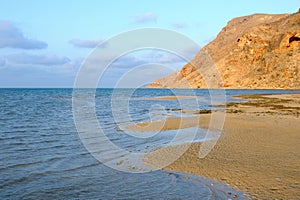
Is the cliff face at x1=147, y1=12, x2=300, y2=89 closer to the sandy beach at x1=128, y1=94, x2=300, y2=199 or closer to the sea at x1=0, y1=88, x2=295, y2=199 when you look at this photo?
the sandy beach at x1=128, y1=94, x2=300, y2=199

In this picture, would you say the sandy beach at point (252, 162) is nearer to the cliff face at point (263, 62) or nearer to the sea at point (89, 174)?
the sea at point (89, 174)

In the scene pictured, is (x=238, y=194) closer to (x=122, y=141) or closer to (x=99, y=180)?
(x=99, y=180)

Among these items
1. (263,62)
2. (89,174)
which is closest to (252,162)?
(89,174)

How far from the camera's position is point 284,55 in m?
111

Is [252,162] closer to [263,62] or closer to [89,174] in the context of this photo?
[89,174]

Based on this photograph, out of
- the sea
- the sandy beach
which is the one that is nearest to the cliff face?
the sandy beach

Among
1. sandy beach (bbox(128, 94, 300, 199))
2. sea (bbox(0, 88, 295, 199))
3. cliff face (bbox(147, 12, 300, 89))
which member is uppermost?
cliff face (bbox(147, 12, 300, 89))

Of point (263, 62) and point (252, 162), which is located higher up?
point (263, 62)

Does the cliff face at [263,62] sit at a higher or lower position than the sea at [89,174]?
higher

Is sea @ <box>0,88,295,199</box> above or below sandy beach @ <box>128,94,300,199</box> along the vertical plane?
below

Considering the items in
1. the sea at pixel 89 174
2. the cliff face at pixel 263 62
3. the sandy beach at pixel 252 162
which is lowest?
the sea at pixel 89 174

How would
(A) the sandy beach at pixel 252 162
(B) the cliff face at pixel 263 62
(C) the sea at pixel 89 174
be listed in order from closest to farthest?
(C) the sea at pixel 89 174, (A) the sandy beach at pixel 252 162, (B) the cliff face at pixel 263 62

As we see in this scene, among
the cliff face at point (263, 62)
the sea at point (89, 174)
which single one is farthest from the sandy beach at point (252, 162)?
the cliff face at point (263, 62)

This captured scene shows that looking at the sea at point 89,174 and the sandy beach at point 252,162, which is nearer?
the sea at point 89,174
